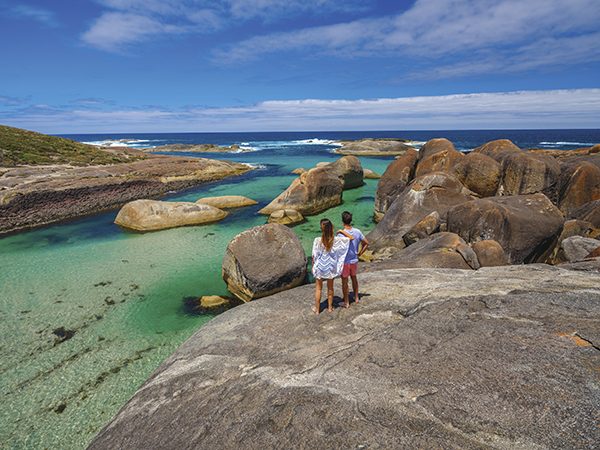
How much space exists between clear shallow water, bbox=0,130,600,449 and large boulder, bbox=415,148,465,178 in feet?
17.6

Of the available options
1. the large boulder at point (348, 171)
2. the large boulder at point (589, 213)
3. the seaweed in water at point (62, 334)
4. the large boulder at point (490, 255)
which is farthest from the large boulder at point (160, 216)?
the large boulder at point (589, 213)

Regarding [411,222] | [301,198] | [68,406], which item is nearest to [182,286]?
[68,406]

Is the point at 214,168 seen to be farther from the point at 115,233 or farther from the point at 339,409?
the point at 339,409

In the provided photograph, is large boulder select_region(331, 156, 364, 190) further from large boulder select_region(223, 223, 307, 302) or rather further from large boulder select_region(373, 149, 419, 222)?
large boulder select_region(223, 223, 307, 302)

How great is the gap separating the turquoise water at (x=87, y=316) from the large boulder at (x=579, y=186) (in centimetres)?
1010

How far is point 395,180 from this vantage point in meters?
20.0

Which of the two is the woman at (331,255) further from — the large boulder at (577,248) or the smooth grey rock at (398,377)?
the large boulder at (577,248)

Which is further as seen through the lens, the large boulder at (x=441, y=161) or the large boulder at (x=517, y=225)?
the large boulder at (x=441, y=161)

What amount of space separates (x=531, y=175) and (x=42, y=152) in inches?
1827

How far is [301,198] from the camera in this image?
22125 millimetres

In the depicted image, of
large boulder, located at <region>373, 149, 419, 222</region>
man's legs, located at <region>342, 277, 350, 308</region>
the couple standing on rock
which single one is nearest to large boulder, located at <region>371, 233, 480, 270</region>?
man's legs, located at <region>342, 277, 350, 308</region>

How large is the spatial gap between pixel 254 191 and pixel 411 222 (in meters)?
20.9

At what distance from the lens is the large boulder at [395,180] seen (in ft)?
64.9

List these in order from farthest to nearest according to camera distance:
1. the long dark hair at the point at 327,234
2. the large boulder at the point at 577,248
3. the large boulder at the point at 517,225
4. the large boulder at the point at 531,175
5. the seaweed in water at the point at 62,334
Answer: the large boulder at the point at 531,175, the large boulder at the point at 517,225, the large boulder at the point at 577,248, the seaweed in water at the point at 62,334, the long dark hair at the point at 327,234
